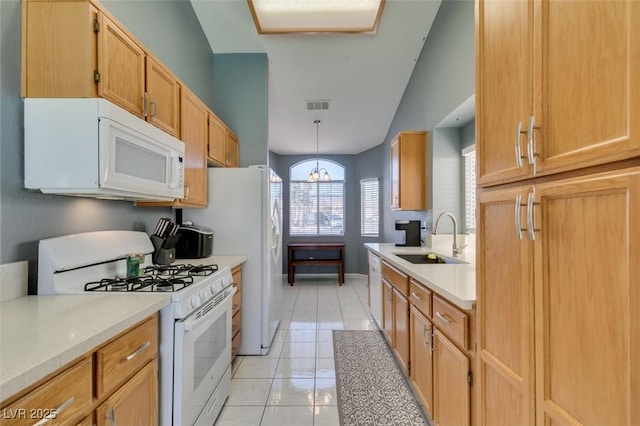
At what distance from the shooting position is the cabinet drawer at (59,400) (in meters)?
0.69

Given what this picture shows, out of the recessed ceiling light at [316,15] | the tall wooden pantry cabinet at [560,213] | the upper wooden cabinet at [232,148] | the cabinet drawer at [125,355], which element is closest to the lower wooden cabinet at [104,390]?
the cabinet drawer at [125,355]

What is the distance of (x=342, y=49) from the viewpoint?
11.1 feet

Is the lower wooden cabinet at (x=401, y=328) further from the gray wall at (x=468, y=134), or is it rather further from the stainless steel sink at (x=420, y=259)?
the gray wall at (x=468, y=134)

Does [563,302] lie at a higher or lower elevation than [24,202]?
lower

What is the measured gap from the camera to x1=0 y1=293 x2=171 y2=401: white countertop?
0.72 m

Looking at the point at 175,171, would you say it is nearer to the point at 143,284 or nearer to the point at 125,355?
the point at 143,284

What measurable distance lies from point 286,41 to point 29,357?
3457 mm

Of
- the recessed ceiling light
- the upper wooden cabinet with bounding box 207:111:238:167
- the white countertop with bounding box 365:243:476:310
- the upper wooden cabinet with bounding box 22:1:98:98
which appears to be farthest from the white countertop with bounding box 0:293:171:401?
the recessed ceiling light

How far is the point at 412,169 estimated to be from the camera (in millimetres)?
3422

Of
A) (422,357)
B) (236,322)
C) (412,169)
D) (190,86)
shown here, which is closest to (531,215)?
(422,357)

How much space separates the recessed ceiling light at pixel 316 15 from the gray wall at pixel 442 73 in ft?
2.13

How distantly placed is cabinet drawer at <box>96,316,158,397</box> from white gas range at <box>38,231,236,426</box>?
106 millimetres

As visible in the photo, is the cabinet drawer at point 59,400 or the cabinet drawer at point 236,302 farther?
the cabinet drawer at point 236,302

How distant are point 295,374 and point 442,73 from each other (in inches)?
120
